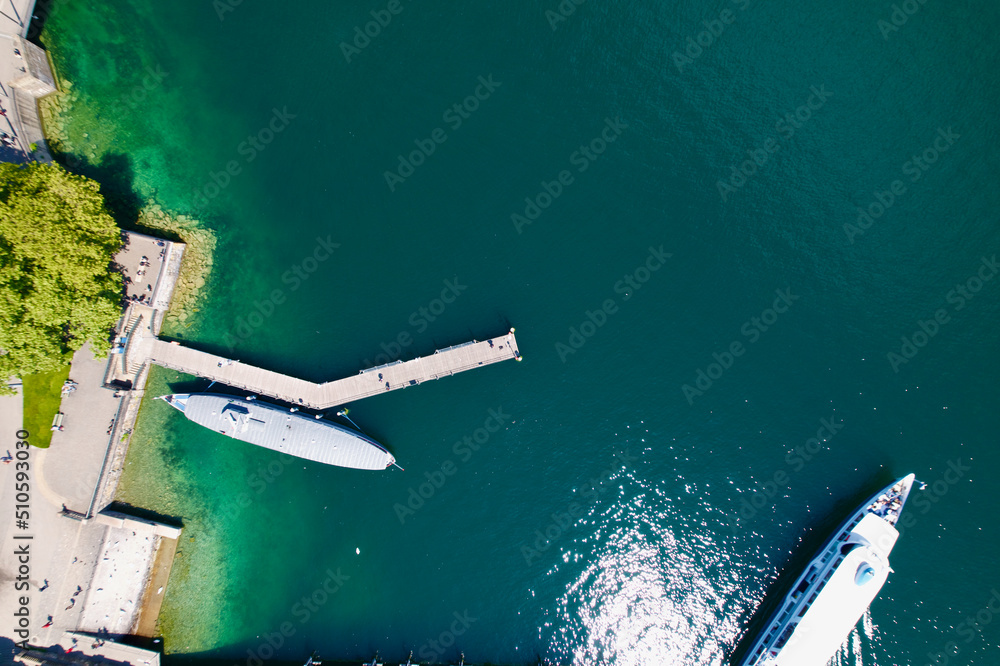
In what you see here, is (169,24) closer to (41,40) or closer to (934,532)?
(41,40)

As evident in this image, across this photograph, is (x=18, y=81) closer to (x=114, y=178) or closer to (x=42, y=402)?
(x=114, y=178)

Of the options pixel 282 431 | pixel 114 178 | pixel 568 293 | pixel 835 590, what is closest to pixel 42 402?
pixel 282 431

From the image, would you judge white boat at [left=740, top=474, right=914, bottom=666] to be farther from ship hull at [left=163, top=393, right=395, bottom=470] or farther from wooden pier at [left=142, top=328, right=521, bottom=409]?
ship hull at [left=163, top=393, right=395, bottom=470]

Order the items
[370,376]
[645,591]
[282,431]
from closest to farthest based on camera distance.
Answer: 1. [282,431]
2. [370,376]
3. [645,591]

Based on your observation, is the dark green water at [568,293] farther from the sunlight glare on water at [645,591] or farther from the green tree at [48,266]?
the green tree at [48,266]

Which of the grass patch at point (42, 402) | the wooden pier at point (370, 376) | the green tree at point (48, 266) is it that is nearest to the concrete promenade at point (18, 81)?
the green tree at point (48, 266)

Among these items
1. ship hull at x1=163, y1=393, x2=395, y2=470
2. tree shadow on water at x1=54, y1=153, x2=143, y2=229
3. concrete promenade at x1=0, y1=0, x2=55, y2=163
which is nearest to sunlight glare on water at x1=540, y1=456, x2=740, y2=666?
ship hull at x1=163, y1=393, x2=395, y2=470

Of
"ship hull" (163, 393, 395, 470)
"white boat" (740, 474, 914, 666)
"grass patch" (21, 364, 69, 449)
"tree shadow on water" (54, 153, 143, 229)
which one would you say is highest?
"white boat" (740, 474, 914, 666)
